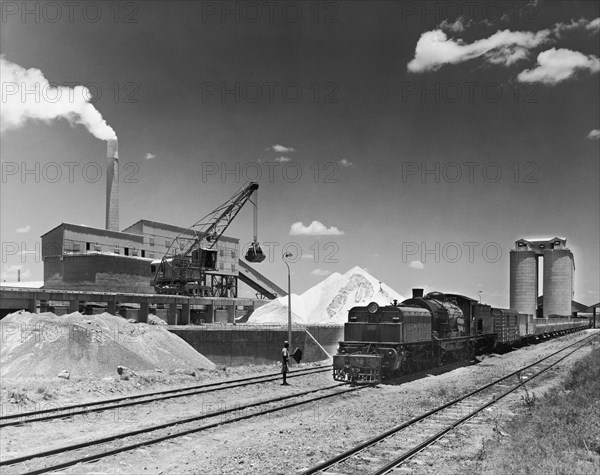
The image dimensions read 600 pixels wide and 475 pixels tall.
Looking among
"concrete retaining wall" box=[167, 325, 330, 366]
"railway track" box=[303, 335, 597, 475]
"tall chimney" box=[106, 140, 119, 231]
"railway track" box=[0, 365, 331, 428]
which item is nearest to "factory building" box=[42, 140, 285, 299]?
"tall chimney" box=[106, 140, 119, 231]

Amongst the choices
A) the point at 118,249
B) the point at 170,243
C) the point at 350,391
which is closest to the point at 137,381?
the point at 350,391

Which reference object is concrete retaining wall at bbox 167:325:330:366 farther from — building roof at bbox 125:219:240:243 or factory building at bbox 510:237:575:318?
factory building at bbox 510:237:575:318

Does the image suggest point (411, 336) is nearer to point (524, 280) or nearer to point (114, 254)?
point (114, 254)

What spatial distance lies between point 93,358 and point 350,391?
13.8 m

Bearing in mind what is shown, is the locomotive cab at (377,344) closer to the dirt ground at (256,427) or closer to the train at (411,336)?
the train at (411,336)

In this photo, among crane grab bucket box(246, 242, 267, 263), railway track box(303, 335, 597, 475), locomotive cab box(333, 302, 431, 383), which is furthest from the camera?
crane grab bucket box(246, 242, 267, 263)

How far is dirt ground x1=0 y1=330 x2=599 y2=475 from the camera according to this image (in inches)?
412

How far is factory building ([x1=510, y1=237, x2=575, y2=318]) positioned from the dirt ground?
243 feet

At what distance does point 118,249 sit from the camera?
63875 mm

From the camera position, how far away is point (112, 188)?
6700 centimetres

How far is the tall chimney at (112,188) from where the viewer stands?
66375mm

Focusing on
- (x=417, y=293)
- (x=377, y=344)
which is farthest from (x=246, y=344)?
(x=377, y=344)

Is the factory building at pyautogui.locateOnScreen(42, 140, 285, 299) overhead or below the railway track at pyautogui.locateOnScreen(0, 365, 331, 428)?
overhead

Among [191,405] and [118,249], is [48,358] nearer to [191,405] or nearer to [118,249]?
[191,405]
